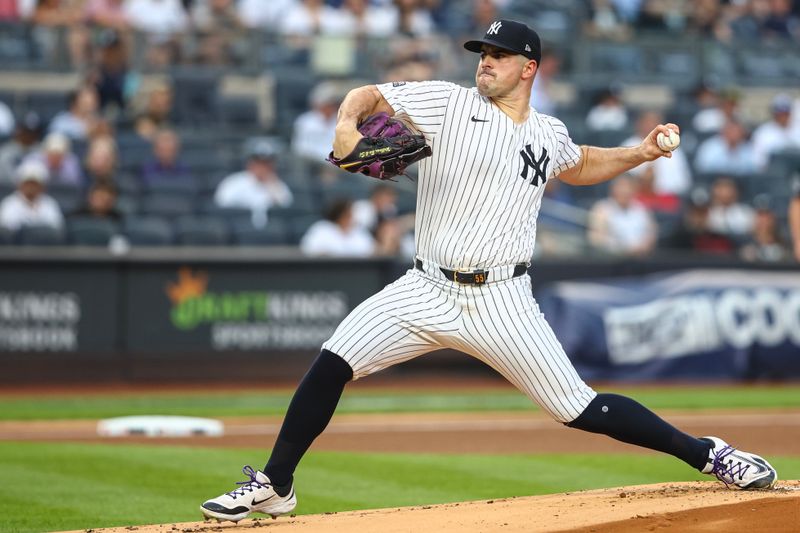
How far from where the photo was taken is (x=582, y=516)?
214 inches

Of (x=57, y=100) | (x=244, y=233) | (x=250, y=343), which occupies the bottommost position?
(x=250, y=343)

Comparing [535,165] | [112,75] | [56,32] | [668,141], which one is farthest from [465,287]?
[56,32]

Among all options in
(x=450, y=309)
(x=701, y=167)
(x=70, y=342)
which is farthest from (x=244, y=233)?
(x=450, y=309)

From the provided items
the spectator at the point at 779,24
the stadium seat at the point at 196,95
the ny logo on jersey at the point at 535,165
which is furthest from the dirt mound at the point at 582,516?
the spectator at the point at 779,24

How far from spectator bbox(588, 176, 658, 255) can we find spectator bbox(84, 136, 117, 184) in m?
5.44

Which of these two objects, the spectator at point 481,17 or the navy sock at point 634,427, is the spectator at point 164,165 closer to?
the spectator at point 481,17

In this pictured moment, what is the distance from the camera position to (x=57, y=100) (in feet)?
51.4

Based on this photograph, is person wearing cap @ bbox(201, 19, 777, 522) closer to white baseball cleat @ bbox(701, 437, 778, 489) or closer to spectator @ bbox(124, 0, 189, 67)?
white baseball cleat @ bbox(701, 437, 778, 489)

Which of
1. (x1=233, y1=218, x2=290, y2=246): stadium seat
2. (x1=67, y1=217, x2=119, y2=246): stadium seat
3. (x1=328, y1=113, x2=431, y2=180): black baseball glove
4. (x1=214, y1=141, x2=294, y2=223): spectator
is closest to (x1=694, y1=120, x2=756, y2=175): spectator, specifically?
(x1=214, y1=141, x2=294, y2=223): spectator

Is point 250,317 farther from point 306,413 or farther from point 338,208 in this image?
point 306,413

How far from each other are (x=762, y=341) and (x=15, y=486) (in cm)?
920

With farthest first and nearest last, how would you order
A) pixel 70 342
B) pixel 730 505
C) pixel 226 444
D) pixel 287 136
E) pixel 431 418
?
pixel 287 136 → pixel 70 342 → pixel 431 418 → pixel 226 444 → pixel 730 505

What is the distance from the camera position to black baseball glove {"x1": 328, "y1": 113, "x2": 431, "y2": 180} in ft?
17.2

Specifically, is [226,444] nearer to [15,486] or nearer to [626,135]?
[15,486]
